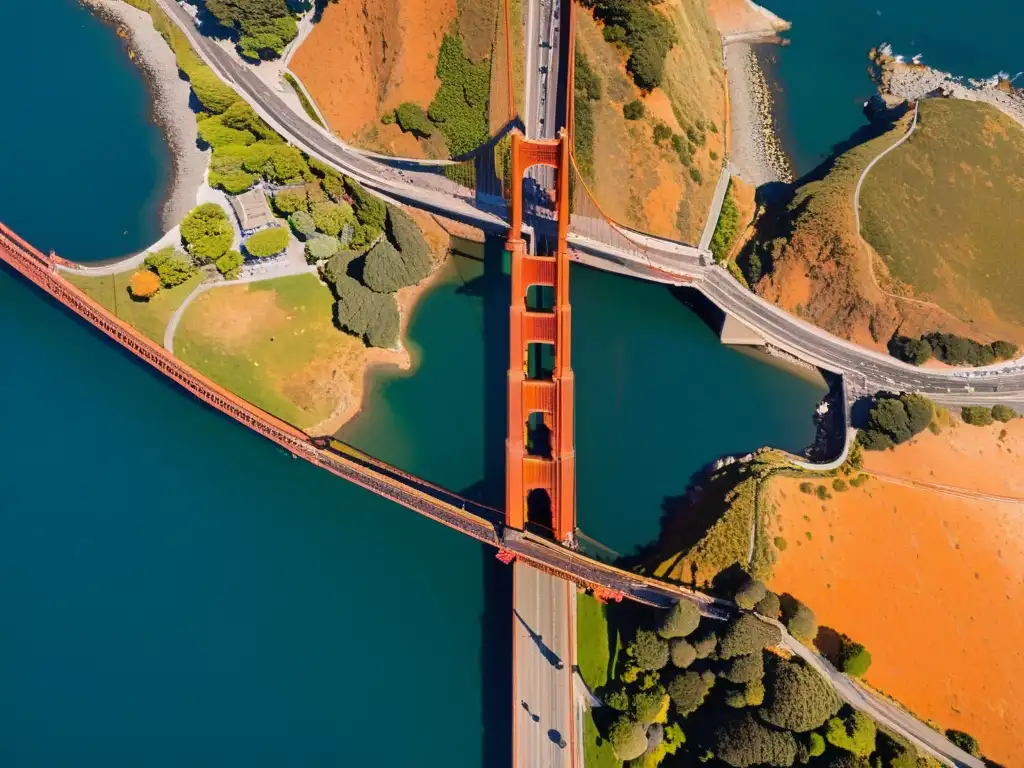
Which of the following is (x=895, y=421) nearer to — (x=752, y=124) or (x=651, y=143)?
(x=651, y=143)

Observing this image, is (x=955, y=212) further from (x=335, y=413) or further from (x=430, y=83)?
(x=335, y=413)

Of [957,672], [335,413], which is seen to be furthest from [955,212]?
[335,413]

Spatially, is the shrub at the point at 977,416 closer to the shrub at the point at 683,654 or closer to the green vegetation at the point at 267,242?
the shrub at the point at 683,654

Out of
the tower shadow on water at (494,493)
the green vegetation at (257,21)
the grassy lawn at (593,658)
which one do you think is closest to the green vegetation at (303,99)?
the green vegetation at (257,21)

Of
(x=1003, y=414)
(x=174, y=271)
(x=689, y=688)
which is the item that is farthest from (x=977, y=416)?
(x=174, y=271)

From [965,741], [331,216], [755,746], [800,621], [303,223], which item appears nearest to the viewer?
[755,746]
